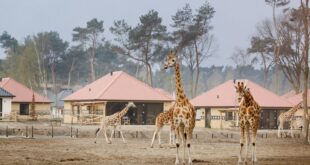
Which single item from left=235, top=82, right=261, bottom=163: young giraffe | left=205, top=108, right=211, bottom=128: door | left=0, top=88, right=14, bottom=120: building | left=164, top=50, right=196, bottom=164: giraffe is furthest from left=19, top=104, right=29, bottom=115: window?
left=235, top=82, right=261, bottom=163: young giraffe

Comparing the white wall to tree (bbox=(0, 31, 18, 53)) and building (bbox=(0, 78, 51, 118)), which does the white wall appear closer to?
building (bbox=(0, 78, 51, 118))

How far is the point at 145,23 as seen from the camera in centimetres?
9594

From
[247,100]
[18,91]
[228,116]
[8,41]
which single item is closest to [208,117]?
[228,116]

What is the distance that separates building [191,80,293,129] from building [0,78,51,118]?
21897 mm

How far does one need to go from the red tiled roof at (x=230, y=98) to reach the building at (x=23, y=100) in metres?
22.0

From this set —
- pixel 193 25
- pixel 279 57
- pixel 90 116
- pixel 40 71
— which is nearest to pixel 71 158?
pixel 90 116

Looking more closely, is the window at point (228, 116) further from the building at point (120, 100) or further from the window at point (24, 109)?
the window at point (24, 109)

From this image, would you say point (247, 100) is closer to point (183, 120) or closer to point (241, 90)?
point (241, 90)

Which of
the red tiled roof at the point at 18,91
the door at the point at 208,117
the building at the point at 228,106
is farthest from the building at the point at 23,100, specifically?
the building at the point at 228,106

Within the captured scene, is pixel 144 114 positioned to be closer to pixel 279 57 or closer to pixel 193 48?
pixel 279 57

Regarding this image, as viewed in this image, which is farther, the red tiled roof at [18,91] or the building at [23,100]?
the red tiled roof at [18,91]

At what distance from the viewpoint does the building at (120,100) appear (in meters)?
68.0

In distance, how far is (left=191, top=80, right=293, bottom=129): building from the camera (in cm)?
6819

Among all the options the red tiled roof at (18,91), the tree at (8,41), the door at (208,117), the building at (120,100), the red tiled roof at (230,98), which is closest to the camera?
the building at (120,100)
